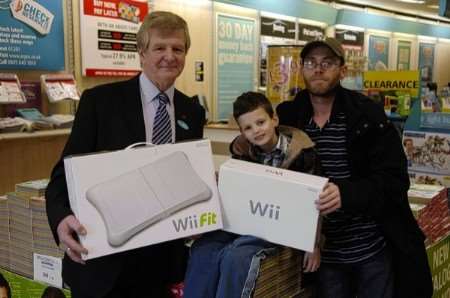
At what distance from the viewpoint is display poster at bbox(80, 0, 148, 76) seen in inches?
206

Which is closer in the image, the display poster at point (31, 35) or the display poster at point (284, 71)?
the display poster at point (284, 71)

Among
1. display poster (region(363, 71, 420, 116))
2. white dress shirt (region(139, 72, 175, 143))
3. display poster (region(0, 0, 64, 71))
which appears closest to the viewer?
white dress shirt (region(139, 72, 175, 143))

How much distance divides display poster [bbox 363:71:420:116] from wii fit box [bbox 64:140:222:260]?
452 centimetres

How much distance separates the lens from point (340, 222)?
188 cm

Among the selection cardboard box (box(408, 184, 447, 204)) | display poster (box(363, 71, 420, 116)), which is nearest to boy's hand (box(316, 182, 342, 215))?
cardboard box (box(408, 184, 447, 204))

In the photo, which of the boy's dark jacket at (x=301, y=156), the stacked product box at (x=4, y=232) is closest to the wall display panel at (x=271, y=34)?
the stacked product box at (x=4, y=232)

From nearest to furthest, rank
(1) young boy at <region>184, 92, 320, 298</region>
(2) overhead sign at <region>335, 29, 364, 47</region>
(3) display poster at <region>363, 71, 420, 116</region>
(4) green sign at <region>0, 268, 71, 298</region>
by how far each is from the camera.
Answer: (1) young boy at <region>184, 92, 320, 298</region>, (4) green sign at <region>0, 268, 71, 298</region>, (3) display poster at <region>363, 71, 420, 116</region>, (2) overhead sign at <region>335, 29, 364, 47</region>

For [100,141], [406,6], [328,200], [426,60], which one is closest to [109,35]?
[100,141]

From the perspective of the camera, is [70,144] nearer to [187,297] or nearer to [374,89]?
[187,297]

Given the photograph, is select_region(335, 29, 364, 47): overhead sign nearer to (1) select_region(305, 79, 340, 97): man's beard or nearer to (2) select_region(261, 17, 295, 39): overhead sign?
(2) select_region(261, 17, 295, 39): overhead sign

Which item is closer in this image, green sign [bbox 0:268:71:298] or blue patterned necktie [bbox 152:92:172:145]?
blue patterned necktie [bbox 152:92:172:145]

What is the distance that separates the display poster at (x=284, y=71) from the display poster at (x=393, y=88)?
200cm

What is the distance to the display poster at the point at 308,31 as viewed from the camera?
848 centimetres

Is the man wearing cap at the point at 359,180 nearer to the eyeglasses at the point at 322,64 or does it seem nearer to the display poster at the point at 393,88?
the eyeglasses at the point at 322,64
